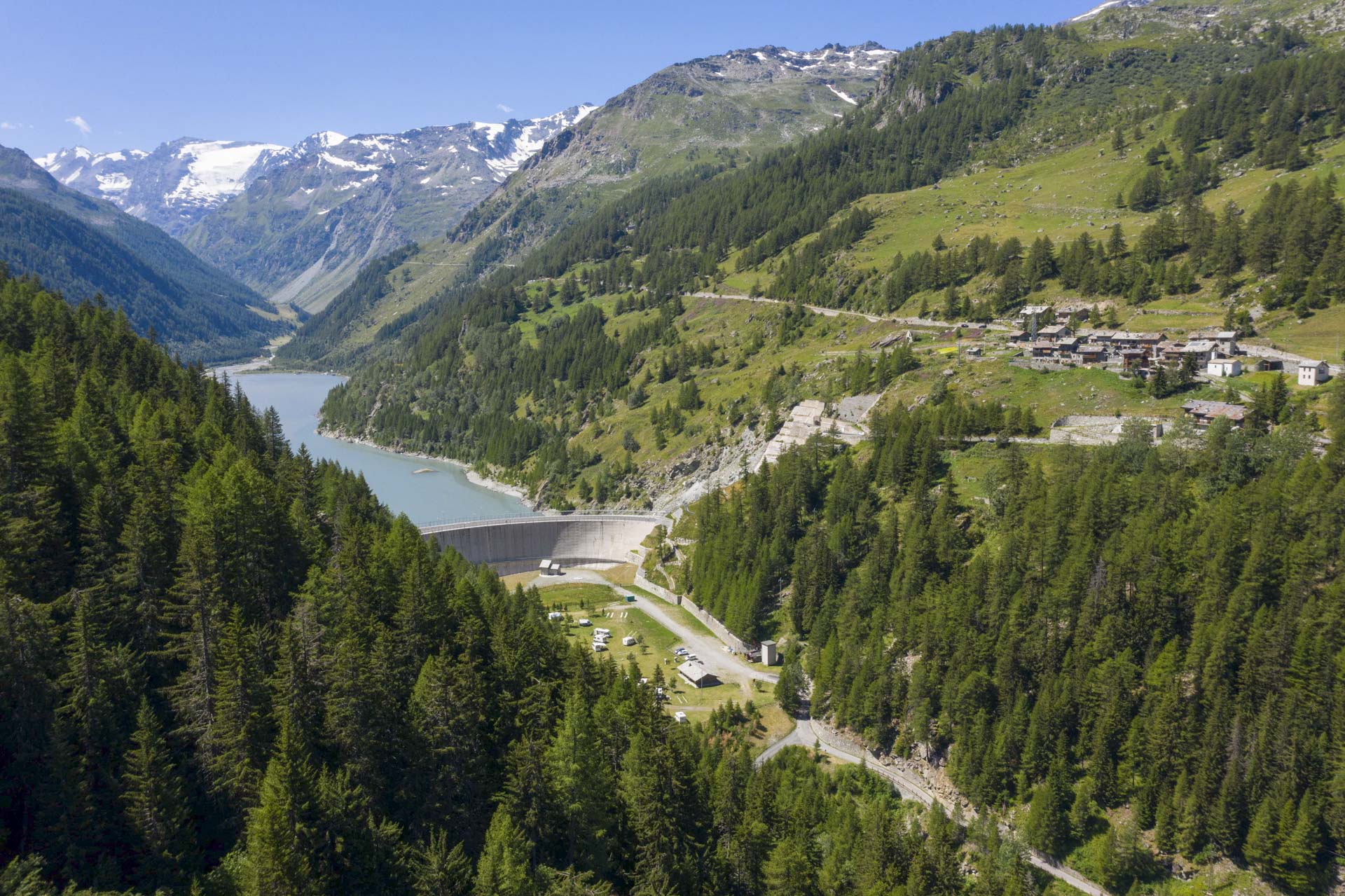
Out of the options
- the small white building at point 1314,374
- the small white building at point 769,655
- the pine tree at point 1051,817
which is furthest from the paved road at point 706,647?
the small white building at point 1314,374

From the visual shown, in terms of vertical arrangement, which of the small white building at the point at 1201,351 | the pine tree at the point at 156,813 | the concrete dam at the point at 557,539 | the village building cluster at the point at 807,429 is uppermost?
the small white building at the point at 1201,351

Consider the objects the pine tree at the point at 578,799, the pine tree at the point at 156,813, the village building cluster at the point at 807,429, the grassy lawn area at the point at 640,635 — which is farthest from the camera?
the village building cluster at the point at 807,429

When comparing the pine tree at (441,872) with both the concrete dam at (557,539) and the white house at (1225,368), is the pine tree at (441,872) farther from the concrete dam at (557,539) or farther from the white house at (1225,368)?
the white house at (1225,368)

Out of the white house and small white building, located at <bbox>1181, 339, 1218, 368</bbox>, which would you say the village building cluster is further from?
the white house

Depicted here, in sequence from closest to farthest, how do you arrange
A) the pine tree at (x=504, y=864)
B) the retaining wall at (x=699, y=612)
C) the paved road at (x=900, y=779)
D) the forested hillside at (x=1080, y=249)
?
1. the pine tree at (x=504, y=864)
2. the paved road at (x=900, y=779)
3. the retaining wall at (x=699, y=612)
4. the forested hillside at (x=1080, y=249)

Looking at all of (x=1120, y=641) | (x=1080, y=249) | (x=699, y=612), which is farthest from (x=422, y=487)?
(x=1120, y=641)

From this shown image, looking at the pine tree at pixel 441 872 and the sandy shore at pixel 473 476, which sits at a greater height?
the pine tree at pixel 441 872

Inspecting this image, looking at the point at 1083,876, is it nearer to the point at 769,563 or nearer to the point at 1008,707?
the point at 1008,707

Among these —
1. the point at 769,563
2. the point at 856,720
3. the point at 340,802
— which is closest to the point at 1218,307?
the point at 769,563
